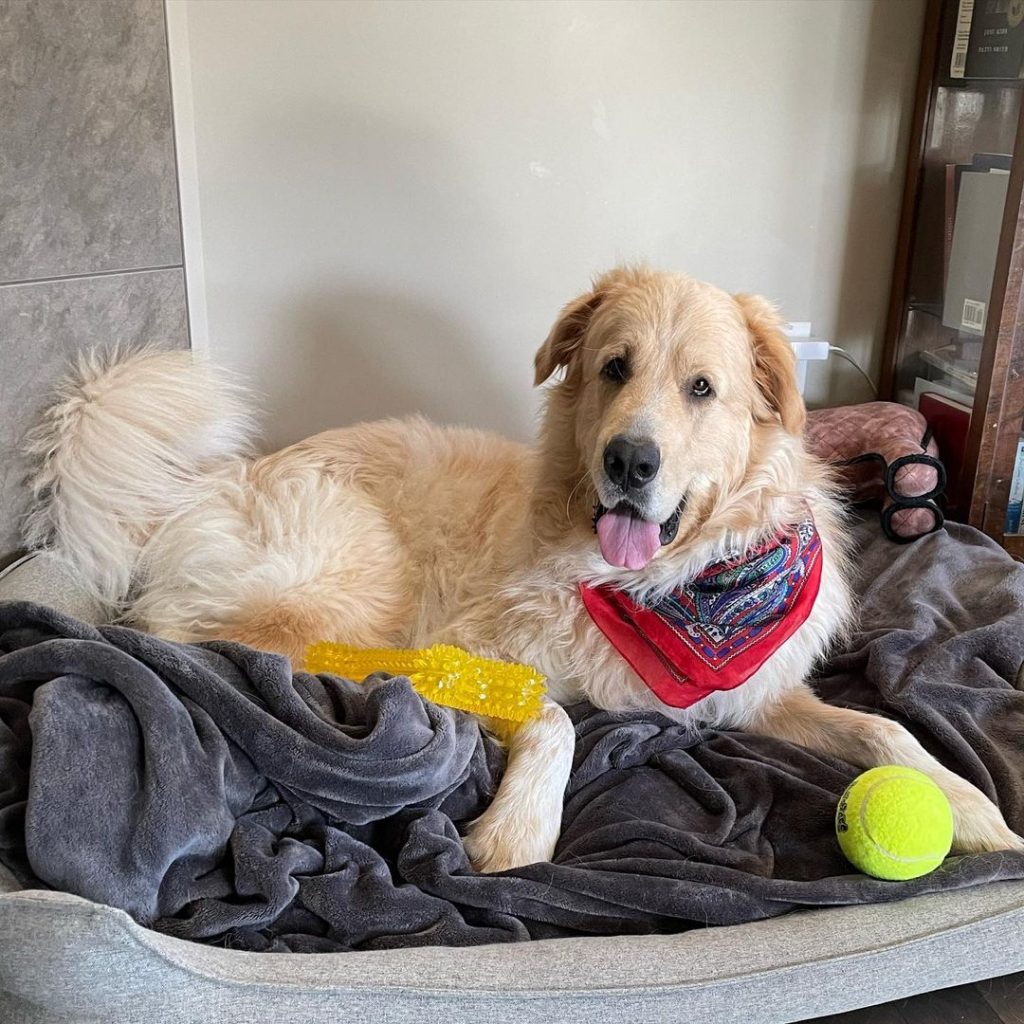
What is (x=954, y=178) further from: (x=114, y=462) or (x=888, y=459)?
(x=114, y=462)

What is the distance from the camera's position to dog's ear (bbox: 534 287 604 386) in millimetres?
1906

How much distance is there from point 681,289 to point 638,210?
1075 mm

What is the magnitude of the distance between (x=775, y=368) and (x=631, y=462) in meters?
0.41

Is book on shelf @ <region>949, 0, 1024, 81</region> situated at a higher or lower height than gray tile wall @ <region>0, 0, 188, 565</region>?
higher

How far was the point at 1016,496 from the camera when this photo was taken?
2676 millimetres

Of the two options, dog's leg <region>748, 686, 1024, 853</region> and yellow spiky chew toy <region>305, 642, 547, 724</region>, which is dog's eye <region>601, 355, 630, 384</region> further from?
dog's leg <region>748, 686, 1024, 853</region>

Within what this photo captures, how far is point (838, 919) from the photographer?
1.38 metres

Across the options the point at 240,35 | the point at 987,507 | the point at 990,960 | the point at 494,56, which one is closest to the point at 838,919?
the point at 990,960

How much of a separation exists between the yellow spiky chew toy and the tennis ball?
564 mm

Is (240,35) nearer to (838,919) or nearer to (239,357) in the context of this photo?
(239,357)

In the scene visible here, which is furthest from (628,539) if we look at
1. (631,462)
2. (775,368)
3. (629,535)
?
(775,368)

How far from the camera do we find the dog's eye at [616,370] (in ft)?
5.71

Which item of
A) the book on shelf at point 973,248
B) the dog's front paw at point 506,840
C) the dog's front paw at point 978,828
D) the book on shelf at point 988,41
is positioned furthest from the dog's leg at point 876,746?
the book on shelf at point 988,41

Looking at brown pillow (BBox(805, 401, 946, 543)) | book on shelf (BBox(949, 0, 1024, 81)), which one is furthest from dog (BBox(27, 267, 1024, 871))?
book on shelf (BBox(949, 0, 1024, 81))
